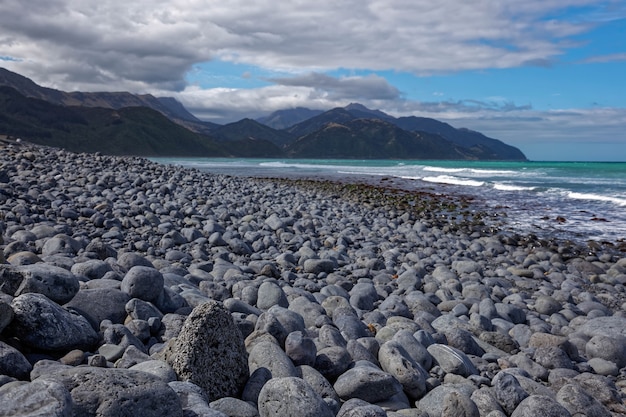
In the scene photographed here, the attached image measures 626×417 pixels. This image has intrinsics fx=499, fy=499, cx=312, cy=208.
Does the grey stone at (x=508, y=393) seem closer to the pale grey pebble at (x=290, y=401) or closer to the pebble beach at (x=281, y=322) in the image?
the pebble beach at (x=281, y=322)

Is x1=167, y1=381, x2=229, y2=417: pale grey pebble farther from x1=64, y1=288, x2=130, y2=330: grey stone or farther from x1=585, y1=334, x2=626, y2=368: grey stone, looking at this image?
x1=585, y1=334, x2=626, y2=368: grey stone

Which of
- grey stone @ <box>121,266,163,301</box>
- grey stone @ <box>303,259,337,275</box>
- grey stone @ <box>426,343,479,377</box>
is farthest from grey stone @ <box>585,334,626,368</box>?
grey stone @ <box>121,266,163,301</box>

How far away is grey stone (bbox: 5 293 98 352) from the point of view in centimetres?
253

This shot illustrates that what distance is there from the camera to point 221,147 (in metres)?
144

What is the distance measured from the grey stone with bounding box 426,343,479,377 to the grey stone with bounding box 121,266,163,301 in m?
2.03

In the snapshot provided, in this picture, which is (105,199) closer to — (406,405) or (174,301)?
(174,301)

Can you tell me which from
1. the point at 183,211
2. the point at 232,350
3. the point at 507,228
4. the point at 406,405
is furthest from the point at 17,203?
the point at 507,228

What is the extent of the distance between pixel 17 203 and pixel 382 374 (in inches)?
291

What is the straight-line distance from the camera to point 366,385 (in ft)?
8.93

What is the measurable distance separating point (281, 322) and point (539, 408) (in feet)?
5.31

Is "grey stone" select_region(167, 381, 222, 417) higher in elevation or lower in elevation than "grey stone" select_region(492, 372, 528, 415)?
higher

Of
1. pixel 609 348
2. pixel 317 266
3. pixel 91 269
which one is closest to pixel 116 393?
pixel 91 269

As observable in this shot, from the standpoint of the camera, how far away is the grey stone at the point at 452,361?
11.0 feet

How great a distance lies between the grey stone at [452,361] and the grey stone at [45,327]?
2237 millimetres
